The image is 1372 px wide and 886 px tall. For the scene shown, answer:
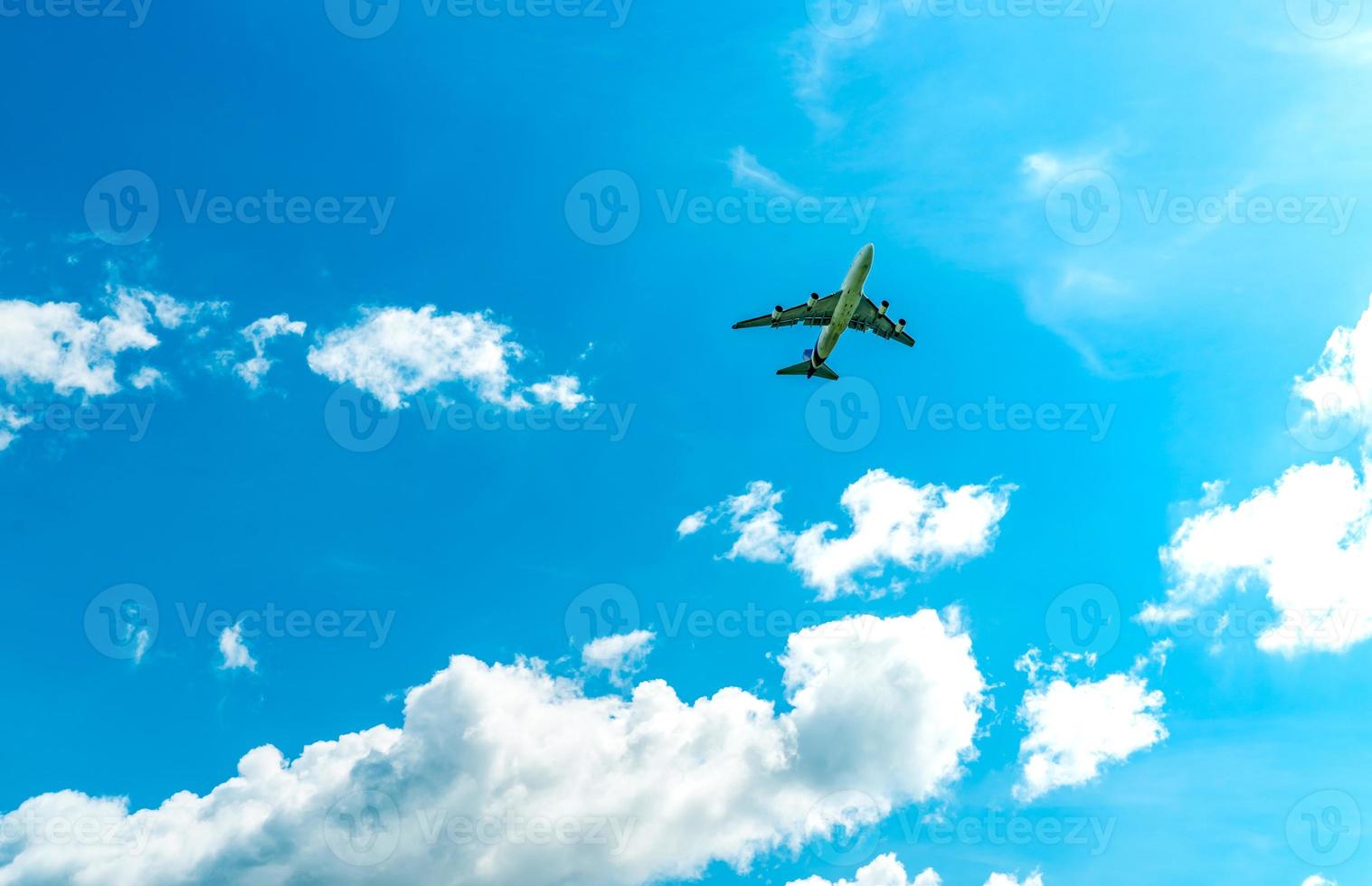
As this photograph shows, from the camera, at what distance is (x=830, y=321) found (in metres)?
132

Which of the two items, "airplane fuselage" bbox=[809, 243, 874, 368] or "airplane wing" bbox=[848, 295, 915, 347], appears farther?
"airplane wing" bbox=[848, 295, 915, 347]

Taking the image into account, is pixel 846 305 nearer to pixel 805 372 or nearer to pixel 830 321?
pixel 830 321

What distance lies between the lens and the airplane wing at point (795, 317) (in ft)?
448

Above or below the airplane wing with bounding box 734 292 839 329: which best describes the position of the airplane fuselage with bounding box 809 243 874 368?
below

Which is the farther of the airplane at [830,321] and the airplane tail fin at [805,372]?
the airplane tail fin at [805,372]

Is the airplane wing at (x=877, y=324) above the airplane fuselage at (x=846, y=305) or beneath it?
above

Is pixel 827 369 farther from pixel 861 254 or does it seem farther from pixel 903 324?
pixel 861 254

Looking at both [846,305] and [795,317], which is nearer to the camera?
[846,305]

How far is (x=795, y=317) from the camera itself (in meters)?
138

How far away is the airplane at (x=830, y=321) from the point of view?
12712 cm

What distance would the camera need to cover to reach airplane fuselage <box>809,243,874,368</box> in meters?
120

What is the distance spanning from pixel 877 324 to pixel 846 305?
55.1 feet

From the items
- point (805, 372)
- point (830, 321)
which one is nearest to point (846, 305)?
point (830, 321)

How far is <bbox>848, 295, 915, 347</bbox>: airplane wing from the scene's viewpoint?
139375mm
